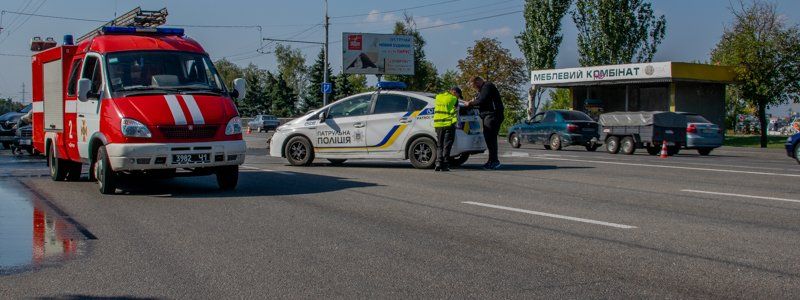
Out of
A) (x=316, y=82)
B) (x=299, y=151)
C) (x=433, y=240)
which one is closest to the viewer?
(x=433, y=240)

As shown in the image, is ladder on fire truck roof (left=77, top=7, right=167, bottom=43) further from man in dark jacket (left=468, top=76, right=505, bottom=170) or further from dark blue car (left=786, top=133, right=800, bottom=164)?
dark blue car (left=786, top=133, right=800, bottom=164)

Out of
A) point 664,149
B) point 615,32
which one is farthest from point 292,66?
point 664,149

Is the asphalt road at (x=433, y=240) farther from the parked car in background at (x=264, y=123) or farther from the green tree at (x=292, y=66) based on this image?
the green tree at (x=292, y=66)

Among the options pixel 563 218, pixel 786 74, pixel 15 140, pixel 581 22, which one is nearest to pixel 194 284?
pixel 563 218

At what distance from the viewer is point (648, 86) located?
156 ft

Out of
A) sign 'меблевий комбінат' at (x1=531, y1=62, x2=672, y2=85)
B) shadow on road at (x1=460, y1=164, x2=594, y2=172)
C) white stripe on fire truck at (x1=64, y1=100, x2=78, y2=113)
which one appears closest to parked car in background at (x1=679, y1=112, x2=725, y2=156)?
shadow on road at (x1=460, y1=164, x2=594, y2=172)

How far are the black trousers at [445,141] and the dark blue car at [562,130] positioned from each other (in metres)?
14.2

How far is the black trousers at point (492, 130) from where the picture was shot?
52.4ft

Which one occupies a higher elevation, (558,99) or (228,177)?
(558,99)

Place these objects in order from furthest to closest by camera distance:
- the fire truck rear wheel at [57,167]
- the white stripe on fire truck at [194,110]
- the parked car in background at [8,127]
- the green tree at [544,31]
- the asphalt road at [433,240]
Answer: the green tree at [544,31] → the parked car in background at [8,127] → the fire truck rear wheel at [57,167] → the white stripe on fire truck at [194,110] → the asphalt road at [433,240]

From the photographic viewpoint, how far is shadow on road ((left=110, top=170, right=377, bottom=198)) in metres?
11.7

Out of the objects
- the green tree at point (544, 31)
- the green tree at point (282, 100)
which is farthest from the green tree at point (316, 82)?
the green tree at point (544, 31)

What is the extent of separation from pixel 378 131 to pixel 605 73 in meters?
31.3

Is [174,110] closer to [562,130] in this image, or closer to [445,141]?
[445,141]
